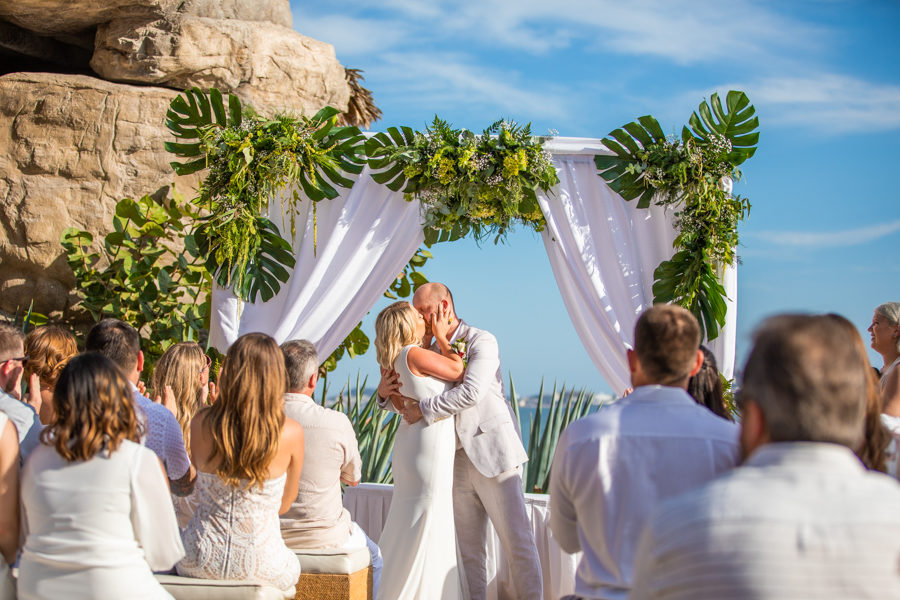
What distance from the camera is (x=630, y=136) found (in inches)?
213

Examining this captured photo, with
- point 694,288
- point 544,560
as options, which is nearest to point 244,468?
point 544,560

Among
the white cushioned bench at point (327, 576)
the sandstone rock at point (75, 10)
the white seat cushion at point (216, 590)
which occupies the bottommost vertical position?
the white cushioned bench at point (327, 576)

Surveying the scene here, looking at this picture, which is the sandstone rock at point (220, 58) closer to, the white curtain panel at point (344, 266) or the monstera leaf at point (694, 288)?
the white curtain panel at point (344, 266)

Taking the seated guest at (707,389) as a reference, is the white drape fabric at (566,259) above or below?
above

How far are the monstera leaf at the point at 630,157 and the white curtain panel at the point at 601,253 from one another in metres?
0.10

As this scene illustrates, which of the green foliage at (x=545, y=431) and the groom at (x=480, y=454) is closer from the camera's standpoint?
the groom at (x=480, y=454)

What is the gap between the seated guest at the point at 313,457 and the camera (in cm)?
393

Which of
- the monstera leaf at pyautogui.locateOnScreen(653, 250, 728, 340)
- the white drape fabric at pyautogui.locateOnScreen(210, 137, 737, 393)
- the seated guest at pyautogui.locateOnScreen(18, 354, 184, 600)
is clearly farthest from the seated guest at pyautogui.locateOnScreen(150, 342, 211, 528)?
the monstera leaf at pyautogui.locateOnScreen(653, 250, 728, 340)

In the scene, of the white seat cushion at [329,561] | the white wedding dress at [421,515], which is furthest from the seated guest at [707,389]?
the white wedding dress at [421,515]

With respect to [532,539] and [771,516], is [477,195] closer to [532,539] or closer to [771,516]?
[532,539]

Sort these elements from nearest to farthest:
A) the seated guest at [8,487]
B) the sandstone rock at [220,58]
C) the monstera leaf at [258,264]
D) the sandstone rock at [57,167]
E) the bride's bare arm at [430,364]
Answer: the seated guest at [8,487]
the bride's bare arm at [430,364]
the monstera leaf at [258,264]
the sandstone rock at [57,167]
the sandstone rock at [220,58]

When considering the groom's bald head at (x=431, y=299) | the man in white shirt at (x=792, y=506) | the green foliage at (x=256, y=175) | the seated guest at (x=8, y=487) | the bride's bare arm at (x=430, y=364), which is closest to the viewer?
the man in white shirt at (x=792, y=506)

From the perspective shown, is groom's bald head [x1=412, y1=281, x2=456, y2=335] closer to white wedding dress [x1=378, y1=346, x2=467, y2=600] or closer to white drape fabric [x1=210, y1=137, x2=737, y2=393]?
white wedding dress [x1=378, y1=346, x2=467, y2=600]

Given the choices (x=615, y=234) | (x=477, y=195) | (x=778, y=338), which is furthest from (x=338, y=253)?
(x=778, y=338)
